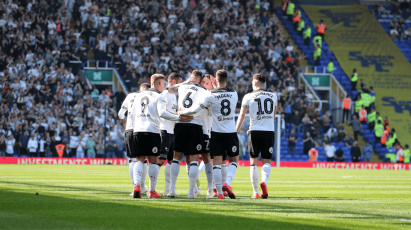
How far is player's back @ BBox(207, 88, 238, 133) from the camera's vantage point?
35.4 feet

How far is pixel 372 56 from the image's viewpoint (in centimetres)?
4397

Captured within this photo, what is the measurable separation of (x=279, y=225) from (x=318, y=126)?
93.6ft

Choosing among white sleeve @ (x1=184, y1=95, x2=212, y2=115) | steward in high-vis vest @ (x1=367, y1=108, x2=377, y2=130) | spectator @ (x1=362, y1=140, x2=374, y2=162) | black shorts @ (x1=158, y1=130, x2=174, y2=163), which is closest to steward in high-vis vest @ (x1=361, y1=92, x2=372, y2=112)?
steward in high-vis vest @ (x1=367, y1=108, x2=377, y2=130)

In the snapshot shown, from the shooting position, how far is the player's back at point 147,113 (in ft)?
34.9

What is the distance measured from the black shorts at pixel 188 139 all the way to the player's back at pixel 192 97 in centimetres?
15

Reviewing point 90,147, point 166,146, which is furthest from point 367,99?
point 166,146

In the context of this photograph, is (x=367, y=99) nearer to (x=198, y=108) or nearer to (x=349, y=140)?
(x=349, y=140)

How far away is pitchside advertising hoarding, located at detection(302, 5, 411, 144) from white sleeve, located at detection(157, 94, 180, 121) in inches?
1191

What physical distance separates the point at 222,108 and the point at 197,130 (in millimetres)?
659

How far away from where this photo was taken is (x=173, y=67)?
3388 centimetres

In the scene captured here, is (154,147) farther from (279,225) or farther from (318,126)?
(318,126)

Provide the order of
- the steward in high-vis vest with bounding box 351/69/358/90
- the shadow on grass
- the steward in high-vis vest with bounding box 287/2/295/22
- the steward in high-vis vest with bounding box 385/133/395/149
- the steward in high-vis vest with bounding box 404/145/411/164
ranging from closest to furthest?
1. the shadow on grass
2. the steward in high-vis vest with bounding box 404/145/411/164
3. the steward in high-vis vest with bounding box 385/133/395/149
4. the steward in high-vis vest with bounding box 351/69/358/90
5. the steward in high-vis vest with bounding box 287/2/295/22

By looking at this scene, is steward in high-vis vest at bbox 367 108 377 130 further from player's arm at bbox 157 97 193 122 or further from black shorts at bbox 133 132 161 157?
black shorts at bbox 133 132 161 157

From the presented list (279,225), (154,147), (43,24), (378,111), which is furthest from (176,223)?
(378,111)
